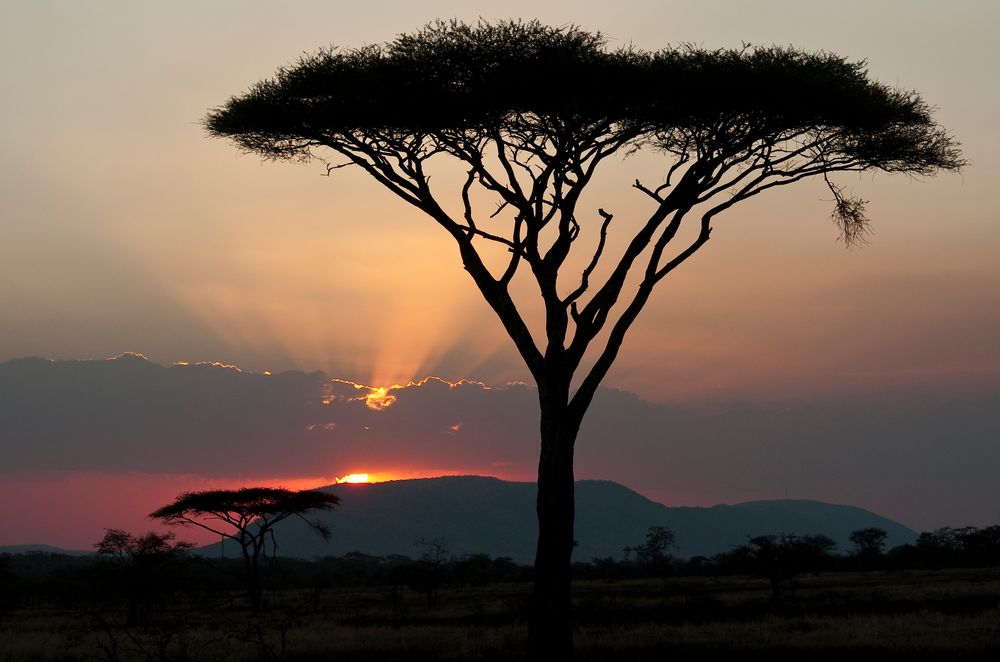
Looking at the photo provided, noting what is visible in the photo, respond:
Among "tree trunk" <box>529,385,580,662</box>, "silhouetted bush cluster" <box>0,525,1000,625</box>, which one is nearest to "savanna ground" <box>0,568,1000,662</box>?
"tree trunk" <box>529,385,580,662</box>

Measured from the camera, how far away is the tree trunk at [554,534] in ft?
57.3

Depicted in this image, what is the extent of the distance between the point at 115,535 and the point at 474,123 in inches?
1307

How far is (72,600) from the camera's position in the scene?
2045 inches

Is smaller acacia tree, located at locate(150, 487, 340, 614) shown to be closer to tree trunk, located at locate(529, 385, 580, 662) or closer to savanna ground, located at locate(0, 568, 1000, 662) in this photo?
savanna ground, located at locate(0, 568, 1000, 662)

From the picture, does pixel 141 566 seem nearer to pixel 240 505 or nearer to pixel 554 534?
pixel 240 505

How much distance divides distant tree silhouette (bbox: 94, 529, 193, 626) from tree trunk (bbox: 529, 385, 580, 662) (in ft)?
79.7

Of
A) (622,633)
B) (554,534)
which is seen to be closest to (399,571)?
(622,633)

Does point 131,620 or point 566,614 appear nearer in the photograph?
point 566,614

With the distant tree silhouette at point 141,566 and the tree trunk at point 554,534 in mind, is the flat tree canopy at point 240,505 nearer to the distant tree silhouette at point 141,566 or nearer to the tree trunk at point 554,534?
the distant tree silhouette at point 141,566

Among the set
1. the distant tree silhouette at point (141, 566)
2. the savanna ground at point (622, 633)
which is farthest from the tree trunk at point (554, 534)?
the distant tree silhouette at point (141, 566)

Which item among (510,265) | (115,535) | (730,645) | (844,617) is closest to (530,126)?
(510,265)

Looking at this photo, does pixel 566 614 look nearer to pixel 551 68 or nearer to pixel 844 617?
pixel 551 68

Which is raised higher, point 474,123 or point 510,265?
point 474,123

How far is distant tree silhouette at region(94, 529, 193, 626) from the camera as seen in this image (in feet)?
132
